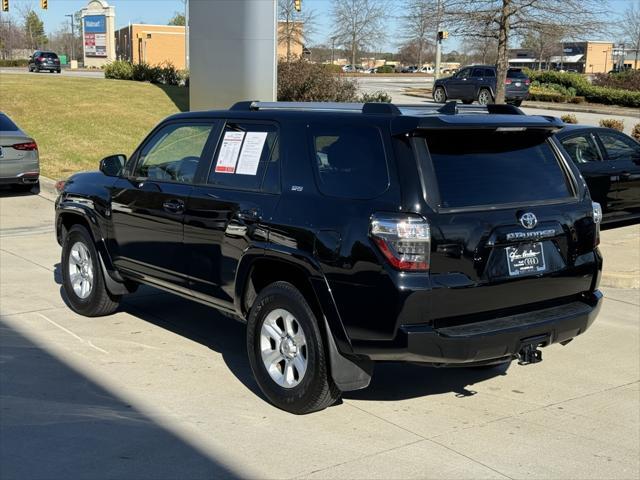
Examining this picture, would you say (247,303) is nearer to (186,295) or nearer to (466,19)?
(186,295)

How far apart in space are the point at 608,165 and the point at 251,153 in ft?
24.4

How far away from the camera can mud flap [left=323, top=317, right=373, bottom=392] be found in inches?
183

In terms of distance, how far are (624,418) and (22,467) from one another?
3739mm

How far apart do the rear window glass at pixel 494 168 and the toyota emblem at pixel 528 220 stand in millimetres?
125

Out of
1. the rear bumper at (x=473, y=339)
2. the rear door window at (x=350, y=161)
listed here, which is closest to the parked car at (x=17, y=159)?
the rear door window at (x=350, y=161)

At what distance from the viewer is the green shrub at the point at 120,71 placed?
33728mm

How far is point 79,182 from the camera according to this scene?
7125 mm

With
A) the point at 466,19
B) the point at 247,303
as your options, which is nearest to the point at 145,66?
the point at 466,19

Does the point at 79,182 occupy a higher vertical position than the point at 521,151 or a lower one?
lower

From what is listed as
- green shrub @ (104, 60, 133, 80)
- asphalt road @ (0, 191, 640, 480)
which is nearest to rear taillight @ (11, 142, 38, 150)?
asphalt road @ (0, 191, 640, 480)

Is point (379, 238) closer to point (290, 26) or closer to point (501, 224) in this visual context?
point (501, 224)

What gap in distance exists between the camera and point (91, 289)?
23.0 feet

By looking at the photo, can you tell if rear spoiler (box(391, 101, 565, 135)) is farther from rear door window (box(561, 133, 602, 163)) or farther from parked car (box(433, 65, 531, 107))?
parked car (box(433, 65, 531, 107))

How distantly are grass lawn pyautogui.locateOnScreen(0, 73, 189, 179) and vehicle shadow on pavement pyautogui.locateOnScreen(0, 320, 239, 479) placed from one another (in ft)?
34.8
